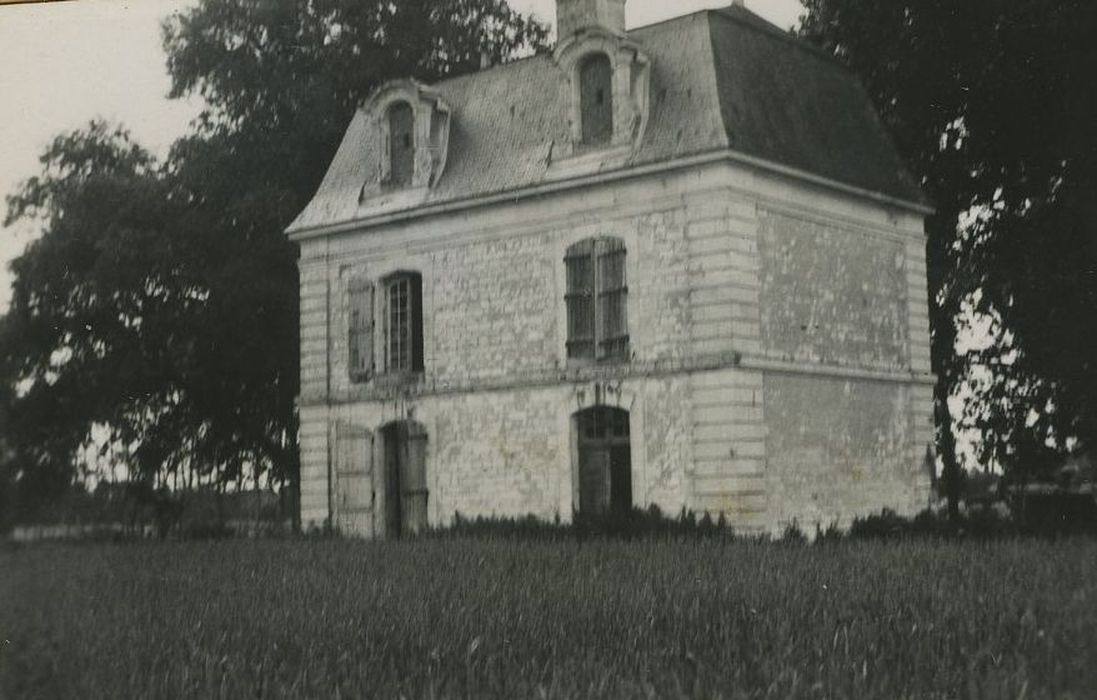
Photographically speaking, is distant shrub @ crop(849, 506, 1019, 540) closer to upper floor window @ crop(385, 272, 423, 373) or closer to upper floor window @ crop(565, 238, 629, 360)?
upper floor window @ crop(565, 238, 629, 360)

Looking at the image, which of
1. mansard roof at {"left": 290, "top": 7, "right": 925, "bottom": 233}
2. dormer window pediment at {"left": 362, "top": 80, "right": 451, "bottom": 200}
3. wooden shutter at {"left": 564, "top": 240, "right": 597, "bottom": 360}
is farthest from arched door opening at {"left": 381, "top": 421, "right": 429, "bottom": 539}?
dormer window pediment at {"left": 362, "top": 80, "right": 451, "bottom": 200}

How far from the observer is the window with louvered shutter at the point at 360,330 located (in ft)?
73.0

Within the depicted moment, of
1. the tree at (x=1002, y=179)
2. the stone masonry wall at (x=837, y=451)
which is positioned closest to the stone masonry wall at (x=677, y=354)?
the stone masonry wall at (x=837, y=451)

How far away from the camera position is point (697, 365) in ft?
60.5

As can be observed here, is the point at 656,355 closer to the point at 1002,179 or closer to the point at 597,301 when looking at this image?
the point at 597,301

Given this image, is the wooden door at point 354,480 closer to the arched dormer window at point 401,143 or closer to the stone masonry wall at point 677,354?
the stone masonry wall at point 677,354

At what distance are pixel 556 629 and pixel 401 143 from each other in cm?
1456

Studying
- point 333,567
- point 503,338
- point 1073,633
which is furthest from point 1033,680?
point 503,338

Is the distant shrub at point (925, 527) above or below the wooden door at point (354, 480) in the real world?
below

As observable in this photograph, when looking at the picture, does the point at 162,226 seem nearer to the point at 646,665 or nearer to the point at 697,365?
the point at 697,365

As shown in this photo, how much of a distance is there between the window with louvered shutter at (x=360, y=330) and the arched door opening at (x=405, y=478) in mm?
964

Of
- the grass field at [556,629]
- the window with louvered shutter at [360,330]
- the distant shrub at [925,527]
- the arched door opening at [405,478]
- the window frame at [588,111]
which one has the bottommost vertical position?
the grass field at [556,629]

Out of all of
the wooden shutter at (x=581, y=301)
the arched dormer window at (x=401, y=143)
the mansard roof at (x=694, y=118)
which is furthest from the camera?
the arched dormer window at (x=401, y=143)

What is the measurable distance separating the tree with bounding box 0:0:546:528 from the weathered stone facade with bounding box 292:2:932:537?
3269 millimetres
